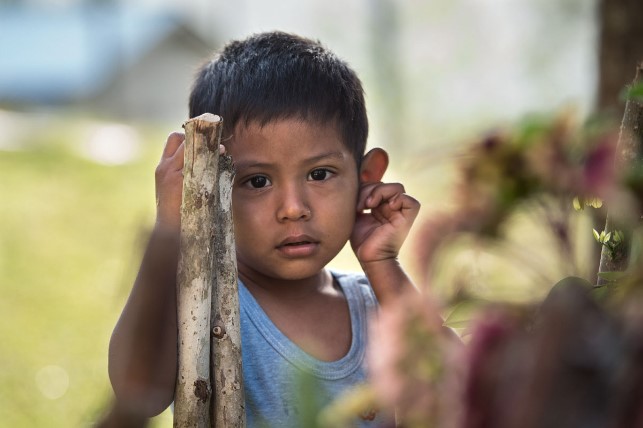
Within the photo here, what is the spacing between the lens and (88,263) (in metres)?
7.65

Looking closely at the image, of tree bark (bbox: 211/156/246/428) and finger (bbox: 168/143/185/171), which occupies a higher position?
finger (bbox: 168/143/185/171)

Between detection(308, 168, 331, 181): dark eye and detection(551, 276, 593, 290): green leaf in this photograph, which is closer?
detection(551, 276, 593, 290): green leaf

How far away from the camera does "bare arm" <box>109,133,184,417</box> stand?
4.95ft

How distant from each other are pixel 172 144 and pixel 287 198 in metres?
0.34

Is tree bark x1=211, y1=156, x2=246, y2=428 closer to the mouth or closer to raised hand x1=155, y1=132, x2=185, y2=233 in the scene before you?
raised hand x1=155, y1=132, x2=185, y2=233

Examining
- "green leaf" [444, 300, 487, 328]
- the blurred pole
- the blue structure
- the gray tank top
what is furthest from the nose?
the blue structure

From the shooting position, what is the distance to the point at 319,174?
80.9 inches

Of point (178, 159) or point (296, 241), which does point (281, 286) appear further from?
point (178, 159)

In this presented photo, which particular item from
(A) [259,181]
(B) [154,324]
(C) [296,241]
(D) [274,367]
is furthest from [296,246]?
(B) [154,324]

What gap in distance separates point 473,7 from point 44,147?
37.2ft

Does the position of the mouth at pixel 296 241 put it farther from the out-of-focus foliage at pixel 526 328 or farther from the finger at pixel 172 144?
the out-of-focus foliage at pixel 526 328

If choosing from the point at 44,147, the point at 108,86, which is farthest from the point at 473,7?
the point at 44,147

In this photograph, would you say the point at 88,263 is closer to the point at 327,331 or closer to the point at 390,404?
the point at 327,331

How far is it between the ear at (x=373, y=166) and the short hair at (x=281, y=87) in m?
0.03
